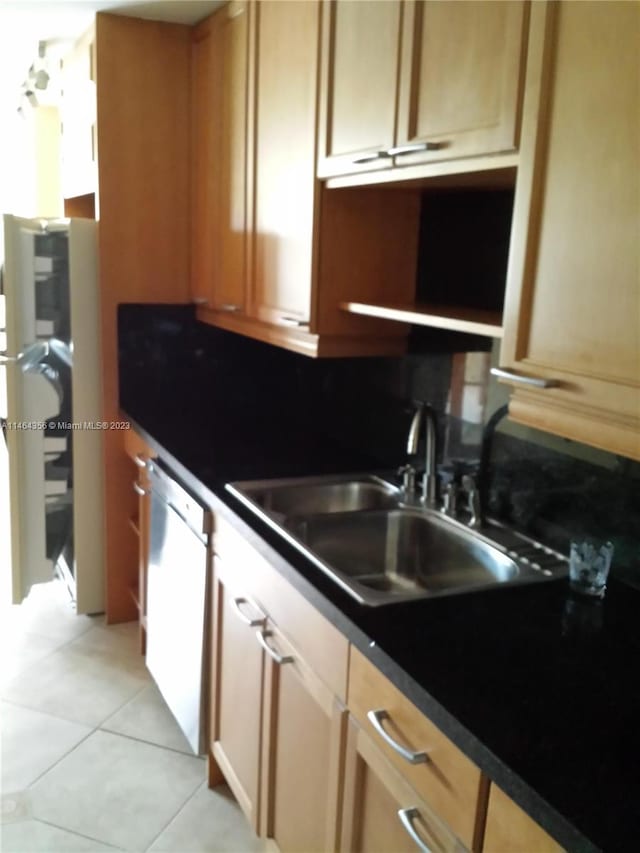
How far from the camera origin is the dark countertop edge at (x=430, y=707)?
89 cm

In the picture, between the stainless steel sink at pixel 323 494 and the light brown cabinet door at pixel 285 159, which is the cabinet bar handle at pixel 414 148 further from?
the stainless steel sink at pixel 323 494

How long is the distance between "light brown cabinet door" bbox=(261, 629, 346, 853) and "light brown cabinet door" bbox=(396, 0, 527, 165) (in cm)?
106

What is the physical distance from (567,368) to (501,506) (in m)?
0.73

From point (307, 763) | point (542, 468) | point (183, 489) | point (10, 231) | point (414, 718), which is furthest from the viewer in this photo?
point (10, 231)

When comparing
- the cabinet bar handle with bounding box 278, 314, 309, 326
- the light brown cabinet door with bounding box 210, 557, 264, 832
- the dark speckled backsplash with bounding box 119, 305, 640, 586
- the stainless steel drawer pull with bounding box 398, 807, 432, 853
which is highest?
the cabinet bar handle with bounding box 278, 314, 309, 326

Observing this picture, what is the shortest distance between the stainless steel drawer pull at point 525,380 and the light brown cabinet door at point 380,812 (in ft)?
2.15

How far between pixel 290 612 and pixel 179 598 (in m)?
0.79

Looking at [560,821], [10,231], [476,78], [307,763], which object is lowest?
[307,763]

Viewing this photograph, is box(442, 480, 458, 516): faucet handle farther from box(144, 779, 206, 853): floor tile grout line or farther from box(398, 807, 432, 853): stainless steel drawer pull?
box(144, 779, 206, 853): floor tile grout line

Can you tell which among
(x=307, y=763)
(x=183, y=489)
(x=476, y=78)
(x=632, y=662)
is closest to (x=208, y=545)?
(x=183, y=489)

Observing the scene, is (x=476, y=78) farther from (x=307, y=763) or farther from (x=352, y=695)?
(x=307, y=763)

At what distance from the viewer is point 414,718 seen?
1185 millimetres

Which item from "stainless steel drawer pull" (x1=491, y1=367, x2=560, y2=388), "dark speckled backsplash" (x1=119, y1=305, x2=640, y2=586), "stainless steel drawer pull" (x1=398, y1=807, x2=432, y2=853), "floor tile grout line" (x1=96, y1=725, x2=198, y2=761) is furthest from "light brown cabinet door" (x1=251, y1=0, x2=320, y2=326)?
"floor tile grout line" (x1=96, y1=725, x2=198, y2=761)

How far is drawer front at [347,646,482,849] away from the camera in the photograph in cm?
107
